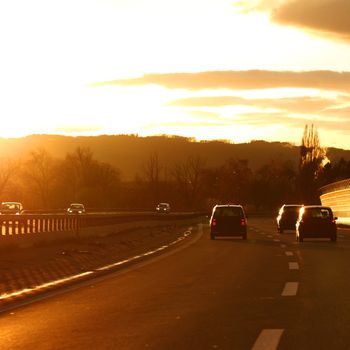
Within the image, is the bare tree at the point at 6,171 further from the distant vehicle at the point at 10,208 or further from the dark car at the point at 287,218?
the dark car at the point at 287,218

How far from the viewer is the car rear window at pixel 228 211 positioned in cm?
4212

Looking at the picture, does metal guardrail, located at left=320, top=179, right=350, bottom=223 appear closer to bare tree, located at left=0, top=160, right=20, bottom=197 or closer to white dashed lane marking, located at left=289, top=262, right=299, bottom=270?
white dashed lane marking, located at left=289, top=262, right=299, bottom=270

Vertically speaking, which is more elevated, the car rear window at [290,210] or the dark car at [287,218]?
the car rear window at [290,210]

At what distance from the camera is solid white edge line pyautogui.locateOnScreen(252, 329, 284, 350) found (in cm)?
945

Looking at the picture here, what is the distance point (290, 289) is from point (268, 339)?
6.36 meters

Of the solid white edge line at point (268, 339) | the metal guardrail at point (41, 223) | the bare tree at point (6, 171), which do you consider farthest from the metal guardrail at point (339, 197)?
the solid white edge line at point (268, 339)

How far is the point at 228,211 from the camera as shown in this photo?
1686 inches

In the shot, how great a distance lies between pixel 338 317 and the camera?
476 inches

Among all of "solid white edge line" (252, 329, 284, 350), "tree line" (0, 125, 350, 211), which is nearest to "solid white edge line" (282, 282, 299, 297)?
"solid white edge line" (252, 329, 284, 350)

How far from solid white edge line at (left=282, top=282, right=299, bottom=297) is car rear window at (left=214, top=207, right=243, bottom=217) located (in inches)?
965

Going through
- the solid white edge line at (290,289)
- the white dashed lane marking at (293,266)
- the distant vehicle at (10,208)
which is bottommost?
the distant vehicle at (10,208)

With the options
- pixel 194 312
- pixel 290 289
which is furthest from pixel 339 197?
pixel 194 312

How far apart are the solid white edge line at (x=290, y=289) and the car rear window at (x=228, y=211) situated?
80.4 ft

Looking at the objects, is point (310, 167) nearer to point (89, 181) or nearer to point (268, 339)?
point (89, 181)
